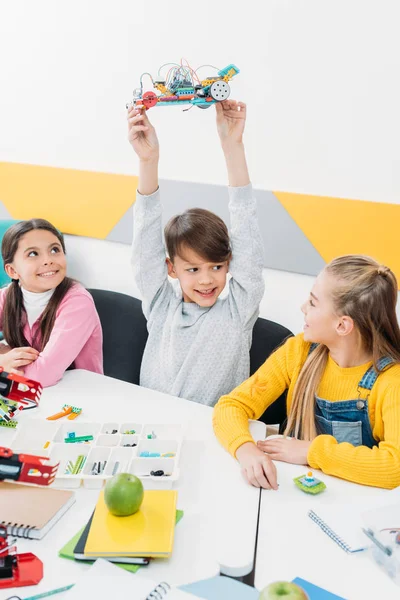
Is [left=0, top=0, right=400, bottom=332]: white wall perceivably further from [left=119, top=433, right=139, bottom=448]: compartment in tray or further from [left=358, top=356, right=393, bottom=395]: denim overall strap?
[left=119, top=433, right=139, bottom=448]: compartment in tray

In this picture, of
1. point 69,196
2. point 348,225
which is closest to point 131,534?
point 348,225

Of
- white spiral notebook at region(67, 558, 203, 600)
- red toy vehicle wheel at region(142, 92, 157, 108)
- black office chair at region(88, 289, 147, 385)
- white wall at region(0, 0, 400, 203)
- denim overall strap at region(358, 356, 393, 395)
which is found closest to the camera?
white spiral notebook at region(67, 558, 203, 600)

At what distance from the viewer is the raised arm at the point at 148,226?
5.81 ft

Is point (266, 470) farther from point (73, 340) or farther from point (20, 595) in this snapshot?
point (73, 340)

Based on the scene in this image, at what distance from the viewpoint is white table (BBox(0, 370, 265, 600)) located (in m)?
0.97

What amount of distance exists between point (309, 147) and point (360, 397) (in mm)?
1117

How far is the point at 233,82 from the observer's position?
7.72ft

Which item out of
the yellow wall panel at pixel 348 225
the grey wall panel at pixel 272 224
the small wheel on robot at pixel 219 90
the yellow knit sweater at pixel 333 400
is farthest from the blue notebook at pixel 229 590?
the grey wall panel at pixel 272 224

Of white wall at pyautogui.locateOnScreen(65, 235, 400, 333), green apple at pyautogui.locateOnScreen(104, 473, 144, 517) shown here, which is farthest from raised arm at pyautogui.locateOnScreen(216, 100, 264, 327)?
green apple at pyautogui.locateOnScreen(104, 473, 144, 517)

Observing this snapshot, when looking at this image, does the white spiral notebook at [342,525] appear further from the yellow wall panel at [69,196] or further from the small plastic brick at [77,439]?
the yellow wall panel at [69,196]

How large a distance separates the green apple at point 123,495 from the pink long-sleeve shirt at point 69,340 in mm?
668

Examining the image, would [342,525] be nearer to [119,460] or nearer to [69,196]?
[119,460]

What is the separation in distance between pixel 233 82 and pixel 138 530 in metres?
1.83

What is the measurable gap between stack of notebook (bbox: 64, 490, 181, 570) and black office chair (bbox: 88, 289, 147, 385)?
3.54 feet
